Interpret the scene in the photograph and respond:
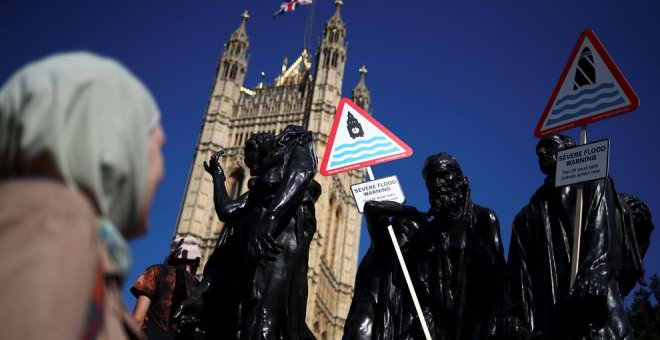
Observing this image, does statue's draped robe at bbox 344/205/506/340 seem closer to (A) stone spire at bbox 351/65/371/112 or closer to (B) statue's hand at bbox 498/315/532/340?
(B) statue's hand at bbox 498/315/532/340

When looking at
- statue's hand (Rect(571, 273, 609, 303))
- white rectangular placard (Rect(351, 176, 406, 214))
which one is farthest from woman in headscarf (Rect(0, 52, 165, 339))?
white rectangular placard (Rect(351, 176, 406, 214))

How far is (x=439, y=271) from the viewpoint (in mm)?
3686

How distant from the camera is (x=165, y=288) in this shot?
4594 mm

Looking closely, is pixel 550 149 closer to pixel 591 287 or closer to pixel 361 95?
pixel 591 287

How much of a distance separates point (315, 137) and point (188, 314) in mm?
38475

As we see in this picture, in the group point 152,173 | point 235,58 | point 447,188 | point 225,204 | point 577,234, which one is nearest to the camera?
point 152,173

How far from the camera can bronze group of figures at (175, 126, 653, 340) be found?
3.12 m

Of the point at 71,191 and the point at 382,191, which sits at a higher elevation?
the point at 382,191

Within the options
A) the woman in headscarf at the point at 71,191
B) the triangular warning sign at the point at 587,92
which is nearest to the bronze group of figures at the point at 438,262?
the triangular warning sign at the point at 587,92

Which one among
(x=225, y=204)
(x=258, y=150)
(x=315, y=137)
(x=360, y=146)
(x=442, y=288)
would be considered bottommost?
(x=442, y=288)

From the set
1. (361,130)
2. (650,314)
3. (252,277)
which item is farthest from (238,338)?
(650,314)

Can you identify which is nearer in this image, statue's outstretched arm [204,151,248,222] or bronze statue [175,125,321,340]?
bronze statue [175,125,321,340]

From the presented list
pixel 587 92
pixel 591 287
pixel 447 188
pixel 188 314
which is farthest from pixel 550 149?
pixel 188 314

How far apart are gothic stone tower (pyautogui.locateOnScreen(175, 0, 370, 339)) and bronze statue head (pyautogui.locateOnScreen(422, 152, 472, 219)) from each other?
3640cm
